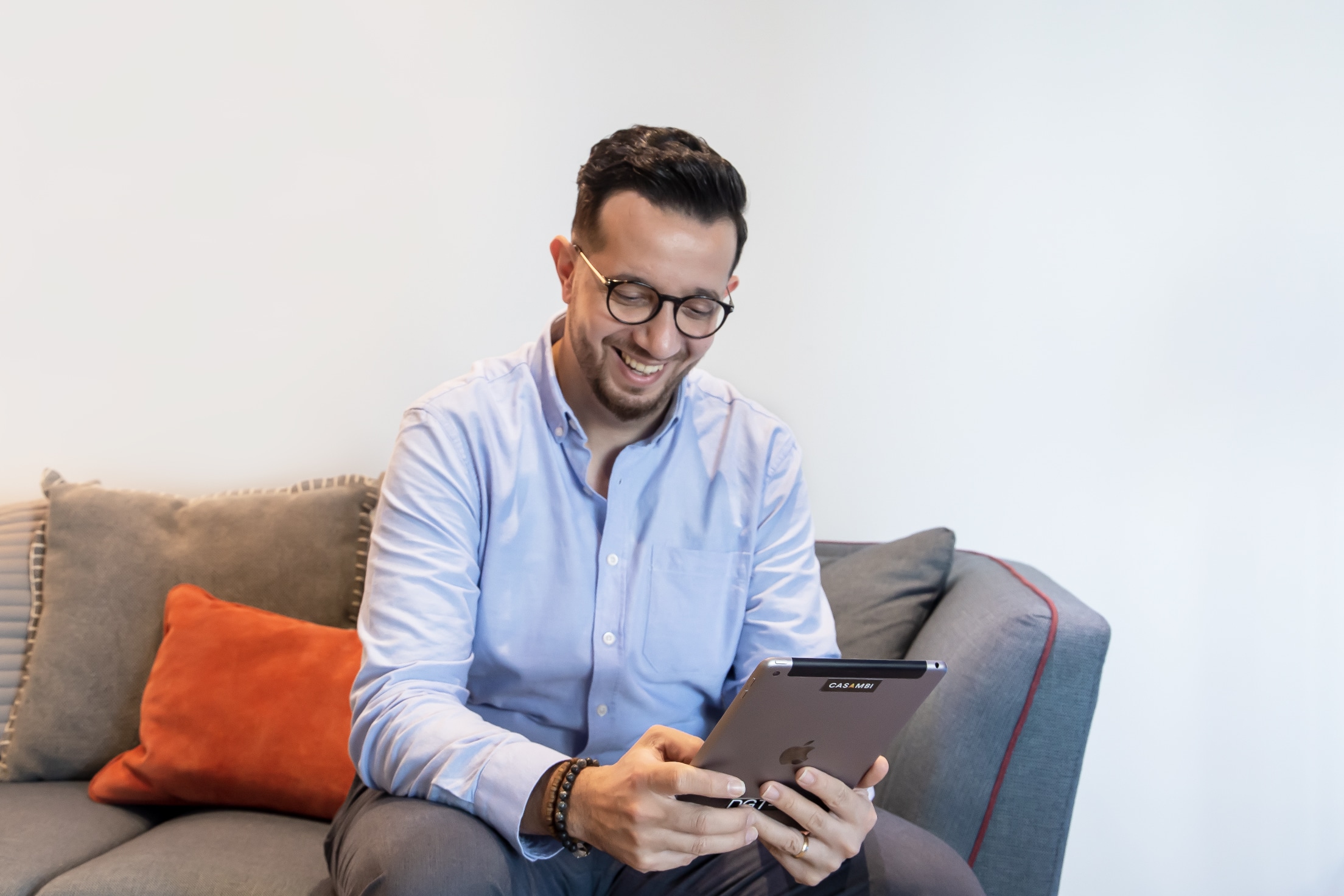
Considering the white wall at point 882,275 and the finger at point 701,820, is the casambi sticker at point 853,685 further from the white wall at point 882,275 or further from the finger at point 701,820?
the white wall at point 882,275

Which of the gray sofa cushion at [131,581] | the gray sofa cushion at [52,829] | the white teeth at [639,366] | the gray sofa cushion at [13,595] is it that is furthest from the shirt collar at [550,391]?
the gray sofa cushion at [13,595]

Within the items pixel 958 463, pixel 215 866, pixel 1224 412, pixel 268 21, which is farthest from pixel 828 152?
pixel 215 866

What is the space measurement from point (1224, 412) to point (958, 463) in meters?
0.58

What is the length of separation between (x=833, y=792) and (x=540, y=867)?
0.37 meters

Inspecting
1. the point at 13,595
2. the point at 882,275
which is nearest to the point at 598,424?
the point at 882,275

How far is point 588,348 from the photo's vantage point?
1437 mm

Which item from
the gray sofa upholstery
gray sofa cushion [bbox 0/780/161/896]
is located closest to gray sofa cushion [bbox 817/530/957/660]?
the gray sofa upholstery

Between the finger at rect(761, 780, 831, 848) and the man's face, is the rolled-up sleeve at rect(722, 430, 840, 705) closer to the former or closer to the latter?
the man's face

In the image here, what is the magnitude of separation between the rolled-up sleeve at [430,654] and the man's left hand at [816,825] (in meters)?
0.26

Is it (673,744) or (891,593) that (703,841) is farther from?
(891,593)

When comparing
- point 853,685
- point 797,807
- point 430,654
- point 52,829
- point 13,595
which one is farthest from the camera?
point 13,595

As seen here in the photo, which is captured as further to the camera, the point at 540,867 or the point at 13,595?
the point at 13,595

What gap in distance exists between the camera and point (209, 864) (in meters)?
1.47

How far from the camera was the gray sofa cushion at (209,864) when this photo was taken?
141cm
